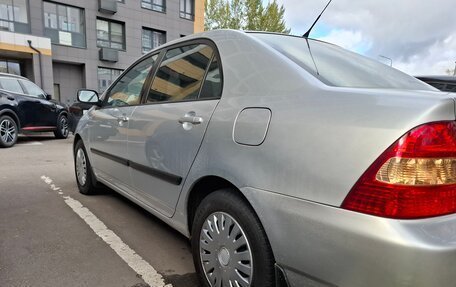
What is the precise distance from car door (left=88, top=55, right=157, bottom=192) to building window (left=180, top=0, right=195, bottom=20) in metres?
23.9

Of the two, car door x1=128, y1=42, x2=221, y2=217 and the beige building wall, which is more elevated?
the beige building wall

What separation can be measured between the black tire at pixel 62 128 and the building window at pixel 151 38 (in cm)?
1435

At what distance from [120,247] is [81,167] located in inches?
74.5

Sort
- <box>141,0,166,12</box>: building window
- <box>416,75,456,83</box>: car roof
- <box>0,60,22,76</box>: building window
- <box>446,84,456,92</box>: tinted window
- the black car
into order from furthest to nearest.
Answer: <box>141,0,166,12</box>: building window → <box>0,60,22,76</box>: building window → the black car → <box>416,75,456,83</box>: car roof → <box>446,84,456,92</box>: tinted window

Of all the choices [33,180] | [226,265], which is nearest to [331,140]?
[226,265]

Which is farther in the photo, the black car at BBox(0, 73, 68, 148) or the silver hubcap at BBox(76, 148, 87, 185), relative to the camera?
the black car at BBox(0, 73, 68, 148)

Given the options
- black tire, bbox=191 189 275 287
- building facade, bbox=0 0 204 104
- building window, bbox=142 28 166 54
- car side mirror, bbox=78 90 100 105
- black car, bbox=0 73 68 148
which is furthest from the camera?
building window, bbox=142 28 166 54

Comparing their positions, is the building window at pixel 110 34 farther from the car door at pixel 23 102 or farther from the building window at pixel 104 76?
the car door at pixel 23 102

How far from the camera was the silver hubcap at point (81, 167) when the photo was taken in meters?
4.45

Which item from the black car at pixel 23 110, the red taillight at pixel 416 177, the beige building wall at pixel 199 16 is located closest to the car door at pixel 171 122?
the red taillight at pixel 416 177

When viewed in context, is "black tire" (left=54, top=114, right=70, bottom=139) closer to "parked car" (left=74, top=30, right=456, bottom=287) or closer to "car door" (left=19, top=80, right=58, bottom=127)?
"car door" (left=19, top=80, right=58, bottom=127)

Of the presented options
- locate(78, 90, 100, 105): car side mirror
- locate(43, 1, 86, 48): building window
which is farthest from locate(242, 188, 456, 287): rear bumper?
locate(43, 1, 86, 48): building window

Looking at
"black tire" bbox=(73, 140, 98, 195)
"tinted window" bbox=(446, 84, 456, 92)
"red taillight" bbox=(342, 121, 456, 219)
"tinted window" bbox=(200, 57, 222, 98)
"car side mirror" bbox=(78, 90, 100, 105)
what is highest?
"tinted window" bbox=(446, 84, 456, 92)

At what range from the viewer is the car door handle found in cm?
223
